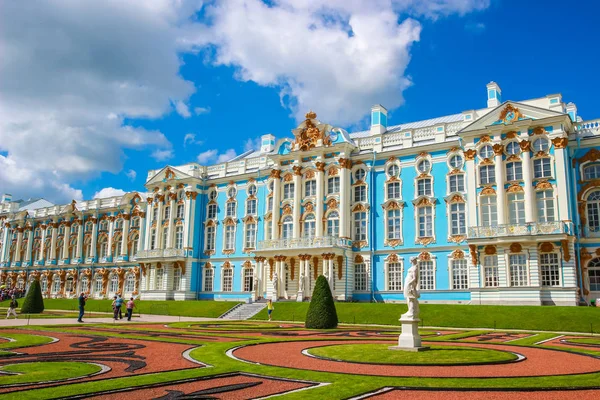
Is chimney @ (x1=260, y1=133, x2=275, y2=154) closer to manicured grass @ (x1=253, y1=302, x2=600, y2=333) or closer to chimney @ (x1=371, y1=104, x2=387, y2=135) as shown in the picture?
chimney @ (x1=371, y1=104, x2=387, y2=135)

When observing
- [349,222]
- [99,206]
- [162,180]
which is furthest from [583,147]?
[99,206]

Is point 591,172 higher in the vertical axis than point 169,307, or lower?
higher

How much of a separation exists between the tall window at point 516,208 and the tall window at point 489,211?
99cm

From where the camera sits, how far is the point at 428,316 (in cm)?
3136

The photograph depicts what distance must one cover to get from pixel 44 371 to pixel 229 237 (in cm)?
3996

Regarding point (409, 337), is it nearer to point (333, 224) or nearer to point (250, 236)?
point (333, 224)

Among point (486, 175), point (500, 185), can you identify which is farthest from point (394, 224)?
point (500, 185)

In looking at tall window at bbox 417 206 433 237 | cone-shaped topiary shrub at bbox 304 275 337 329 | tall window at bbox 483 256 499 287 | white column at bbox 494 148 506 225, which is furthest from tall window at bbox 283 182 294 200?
cone-shaped topiary shrub at bbox 304 275 337 329

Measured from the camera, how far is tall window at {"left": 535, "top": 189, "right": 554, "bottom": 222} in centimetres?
3562

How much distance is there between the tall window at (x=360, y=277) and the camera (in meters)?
43.0

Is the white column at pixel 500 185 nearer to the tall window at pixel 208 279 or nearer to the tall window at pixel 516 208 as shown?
the tall window at pixel 516 208

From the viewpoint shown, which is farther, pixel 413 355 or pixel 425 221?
pixel 425 221

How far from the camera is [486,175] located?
125 feet

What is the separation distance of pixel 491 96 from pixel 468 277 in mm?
14448
